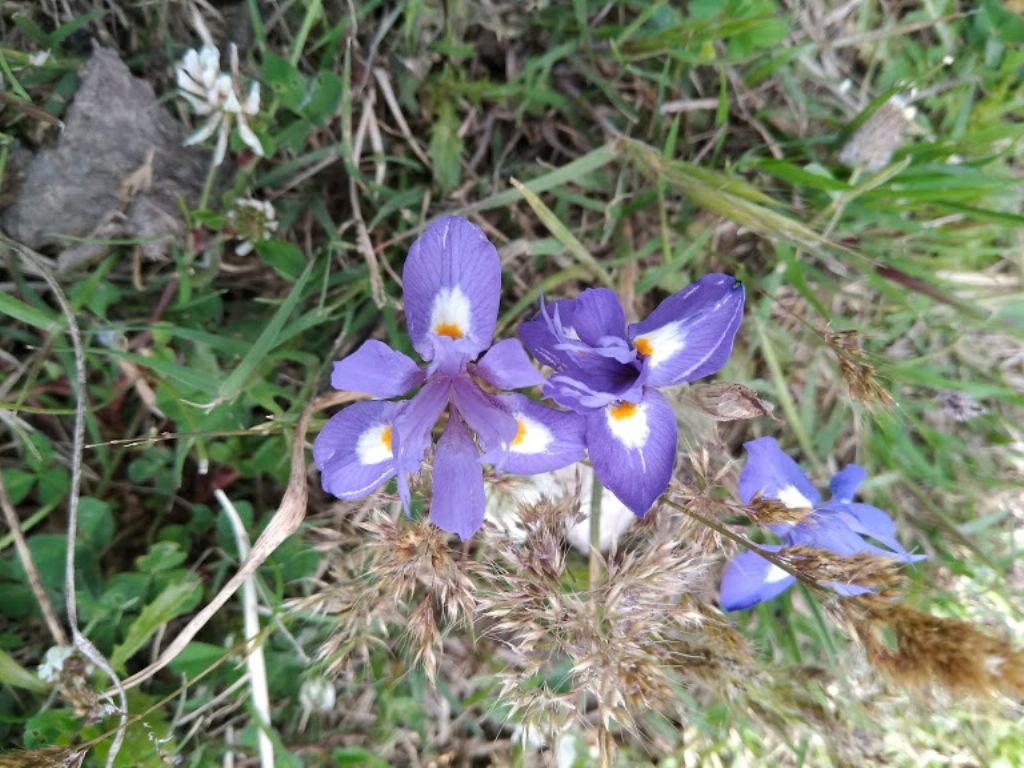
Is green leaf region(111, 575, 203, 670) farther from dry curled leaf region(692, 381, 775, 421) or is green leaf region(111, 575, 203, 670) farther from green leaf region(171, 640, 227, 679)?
dry curled leaf region(692, 381, 775, 421)

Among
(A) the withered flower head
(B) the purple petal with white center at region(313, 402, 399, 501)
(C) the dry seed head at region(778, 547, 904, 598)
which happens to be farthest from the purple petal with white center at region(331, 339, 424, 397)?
(A) the withered flower head

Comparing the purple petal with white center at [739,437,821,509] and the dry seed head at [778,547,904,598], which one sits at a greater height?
the dry seed head at [778,547,904,598]

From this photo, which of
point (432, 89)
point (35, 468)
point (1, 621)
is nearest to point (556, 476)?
point (432, 89)

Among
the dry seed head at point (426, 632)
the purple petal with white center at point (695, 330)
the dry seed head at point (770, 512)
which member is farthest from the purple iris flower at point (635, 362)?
the dry seed head at point (426, 632)

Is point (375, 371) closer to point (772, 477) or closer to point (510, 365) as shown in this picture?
point (510, 365)

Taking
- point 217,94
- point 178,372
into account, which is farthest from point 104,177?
point 178,372

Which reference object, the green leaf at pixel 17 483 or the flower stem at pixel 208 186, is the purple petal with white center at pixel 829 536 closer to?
the flower stem at pixel 208 186
